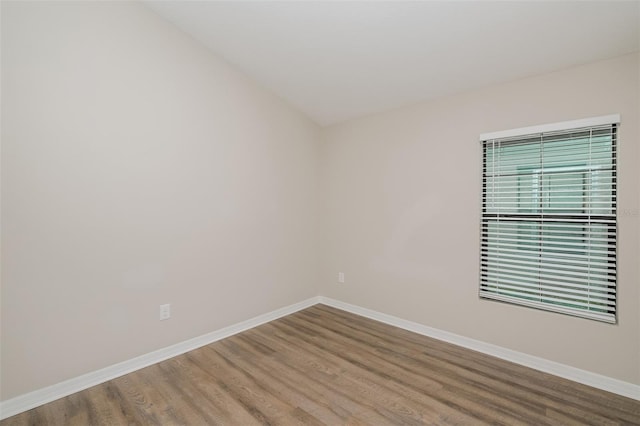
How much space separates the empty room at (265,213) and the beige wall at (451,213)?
0.02 m

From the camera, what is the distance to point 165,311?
2598 millimetres

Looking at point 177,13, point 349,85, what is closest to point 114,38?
point 177,13

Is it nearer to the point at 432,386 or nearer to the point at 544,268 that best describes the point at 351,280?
the point at 432,386

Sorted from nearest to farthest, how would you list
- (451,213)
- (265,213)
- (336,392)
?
1. (336,392)
2. (451,213)
3. (265,213)

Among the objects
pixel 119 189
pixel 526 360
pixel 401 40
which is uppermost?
pixel 401 40

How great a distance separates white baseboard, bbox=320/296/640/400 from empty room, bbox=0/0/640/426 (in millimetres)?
12

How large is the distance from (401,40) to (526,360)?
276 cm

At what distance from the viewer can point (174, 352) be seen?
2.65 meters

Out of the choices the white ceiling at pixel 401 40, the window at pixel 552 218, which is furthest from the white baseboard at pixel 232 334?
the white ceiling at pixel 401 40

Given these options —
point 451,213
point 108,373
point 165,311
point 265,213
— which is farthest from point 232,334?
point 451,213

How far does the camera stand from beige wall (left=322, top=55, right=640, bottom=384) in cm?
207

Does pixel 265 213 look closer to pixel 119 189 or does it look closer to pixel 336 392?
pixel 119 189

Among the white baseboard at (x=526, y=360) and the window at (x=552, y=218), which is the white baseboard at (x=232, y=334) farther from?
the window at (x=552, y=218)

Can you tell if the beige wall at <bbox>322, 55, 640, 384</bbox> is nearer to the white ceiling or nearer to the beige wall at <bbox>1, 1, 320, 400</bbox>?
the white ceiling
